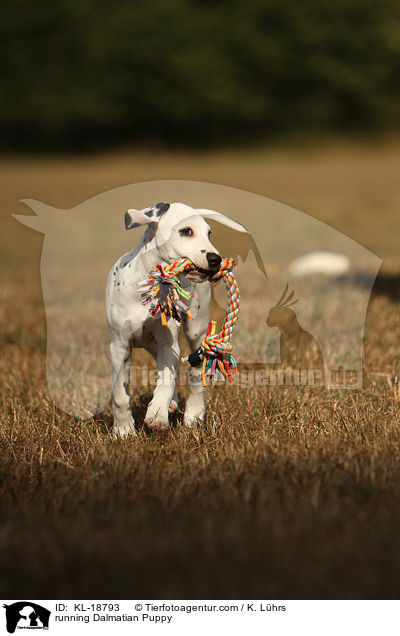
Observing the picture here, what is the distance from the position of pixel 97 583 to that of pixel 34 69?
43686 millimetres

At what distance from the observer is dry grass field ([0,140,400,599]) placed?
76.0 inches

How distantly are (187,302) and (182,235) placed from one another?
1.08ft

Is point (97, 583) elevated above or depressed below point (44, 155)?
below

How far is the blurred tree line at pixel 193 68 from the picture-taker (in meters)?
39.8

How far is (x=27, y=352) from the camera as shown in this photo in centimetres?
487

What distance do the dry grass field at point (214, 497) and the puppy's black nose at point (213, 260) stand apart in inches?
30.0

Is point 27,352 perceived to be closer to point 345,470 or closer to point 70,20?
point 345,470

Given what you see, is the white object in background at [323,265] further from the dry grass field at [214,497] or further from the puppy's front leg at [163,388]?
the puppy's front leg at [163,388]

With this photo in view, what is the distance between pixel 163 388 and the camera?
2938mm

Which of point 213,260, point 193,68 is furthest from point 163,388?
point 193,68

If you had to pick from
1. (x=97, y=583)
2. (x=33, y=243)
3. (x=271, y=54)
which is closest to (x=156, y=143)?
(x=271, y=54)
